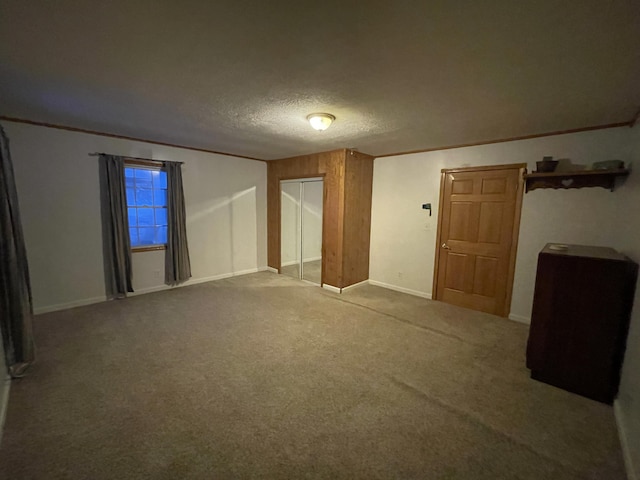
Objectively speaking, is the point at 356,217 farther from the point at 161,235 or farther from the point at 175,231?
the point at 161,235

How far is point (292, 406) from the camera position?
1949 mm

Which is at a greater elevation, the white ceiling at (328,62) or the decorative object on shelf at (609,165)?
the white ceiling at (328,62)

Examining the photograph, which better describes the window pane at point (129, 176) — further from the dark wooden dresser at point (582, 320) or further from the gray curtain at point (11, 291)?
the dark wooden dresser at point (582, 320)

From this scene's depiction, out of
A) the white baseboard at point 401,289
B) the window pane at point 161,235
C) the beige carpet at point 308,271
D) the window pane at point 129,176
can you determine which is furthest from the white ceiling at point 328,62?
the beige carpet at point 308,271

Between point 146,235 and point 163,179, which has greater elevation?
point 163,179

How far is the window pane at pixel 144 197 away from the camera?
Answer: 4.20m

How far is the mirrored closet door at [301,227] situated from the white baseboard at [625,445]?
12.5ft

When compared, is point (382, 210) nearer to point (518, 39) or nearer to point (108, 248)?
point (518, 39)

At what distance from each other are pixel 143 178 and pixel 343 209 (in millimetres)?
3240

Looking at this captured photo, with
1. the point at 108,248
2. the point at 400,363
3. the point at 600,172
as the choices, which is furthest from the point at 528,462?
the point at 108,248

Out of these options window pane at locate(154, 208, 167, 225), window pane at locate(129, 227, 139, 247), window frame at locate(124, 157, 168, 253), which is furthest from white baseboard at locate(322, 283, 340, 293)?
window pane at locate(129, 227, 139, 247)

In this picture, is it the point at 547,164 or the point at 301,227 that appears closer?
the point at 547,164

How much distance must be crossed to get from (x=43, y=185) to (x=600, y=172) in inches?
251

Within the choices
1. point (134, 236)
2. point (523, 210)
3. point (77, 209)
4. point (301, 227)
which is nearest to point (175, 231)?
point (134, 236)
